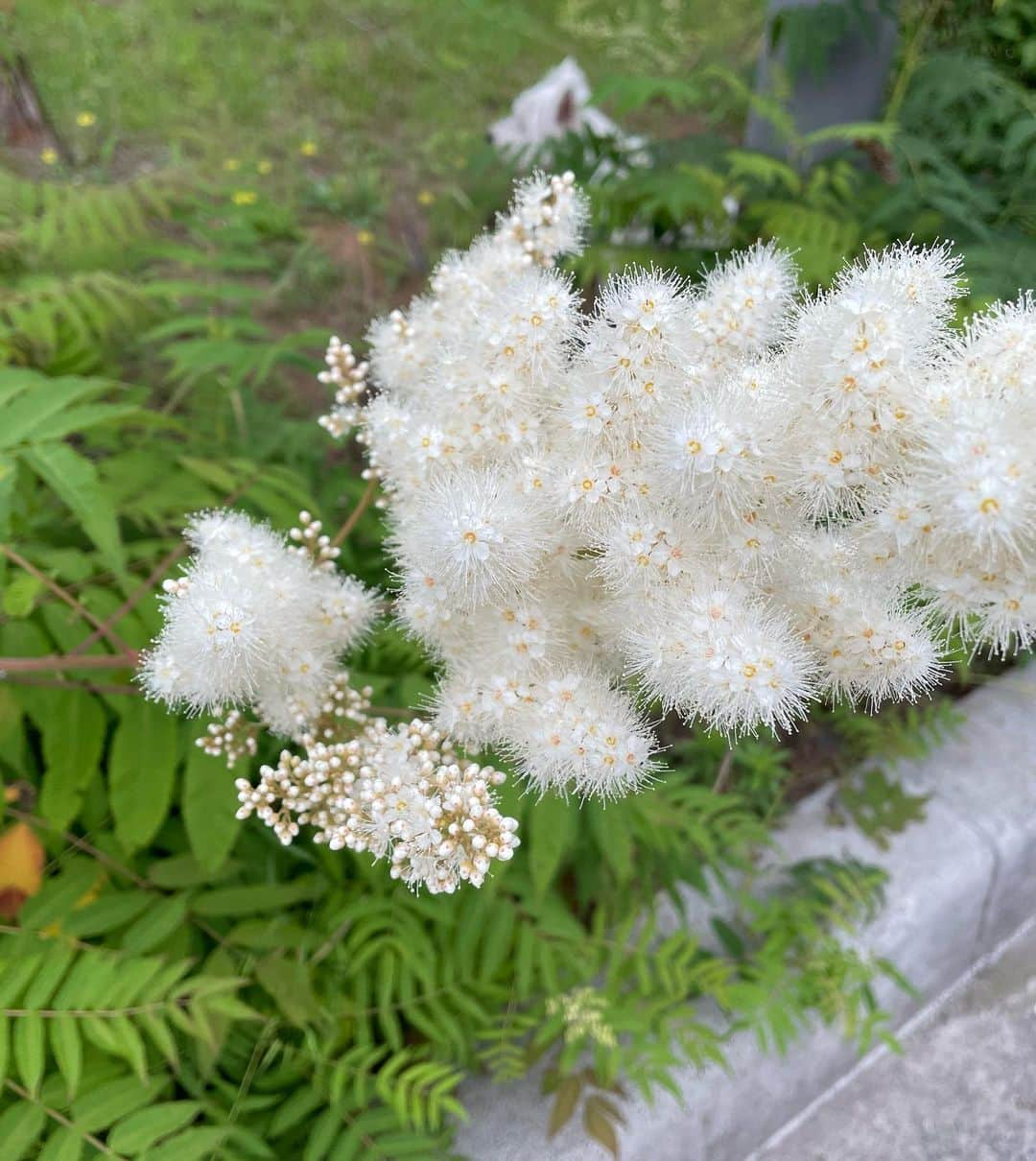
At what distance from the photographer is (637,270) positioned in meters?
0.88

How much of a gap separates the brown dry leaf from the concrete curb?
2.70ft

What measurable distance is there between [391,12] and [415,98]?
661 millimetres

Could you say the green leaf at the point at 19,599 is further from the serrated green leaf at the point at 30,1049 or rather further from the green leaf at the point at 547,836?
the green leaf at the point at 547,836

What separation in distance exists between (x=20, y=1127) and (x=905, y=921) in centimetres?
164

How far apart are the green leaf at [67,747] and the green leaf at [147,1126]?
37 centimetres

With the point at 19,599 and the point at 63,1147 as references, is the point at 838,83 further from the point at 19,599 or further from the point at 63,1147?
the point at 63,1147

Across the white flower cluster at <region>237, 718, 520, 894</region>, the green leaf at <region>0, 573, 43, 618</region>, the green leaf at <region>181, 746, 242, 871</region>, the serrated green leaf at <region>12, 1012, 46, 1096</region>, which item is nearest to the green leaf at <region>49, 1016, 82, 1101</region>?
the serrated green leaf at <region>12, 1012, 46, 1096</region>

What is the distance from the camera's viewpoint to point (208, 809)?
47.8 inches

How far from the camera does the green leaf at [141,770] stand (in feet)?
3.94

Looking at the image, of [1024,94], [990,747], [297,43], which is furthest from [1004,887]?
[297,43]

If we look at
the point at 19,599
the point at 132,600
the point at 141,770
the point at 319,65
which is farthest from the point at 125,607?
the point at 319,65

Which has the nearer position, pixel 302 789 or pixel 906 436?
pixel 906 436

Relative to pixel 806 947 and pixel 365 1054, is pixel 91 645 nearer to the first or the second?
pixel 365 1054

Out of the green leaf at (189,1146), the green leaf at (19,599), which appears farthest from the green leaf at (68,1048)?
the green leaf at (19,599)
